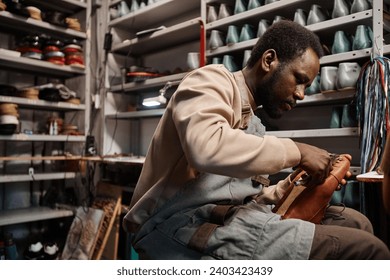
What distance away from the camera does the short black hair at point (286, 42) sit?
0.98 metres

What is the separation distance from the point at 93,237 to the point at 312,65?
6.72 feet

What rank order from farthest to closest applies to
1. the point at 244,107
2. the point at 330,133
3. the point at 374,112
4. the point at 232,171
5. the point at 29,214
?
the point at 29,214
the point at 330,133
the point at 374,112
the point at 244,107
the point at 232,171

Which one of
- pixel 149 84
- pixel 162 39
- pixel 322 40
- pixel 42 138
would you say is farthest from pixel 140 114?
pixel 322 40

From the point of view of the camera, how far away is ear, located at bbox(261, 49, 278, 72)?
3.23ft

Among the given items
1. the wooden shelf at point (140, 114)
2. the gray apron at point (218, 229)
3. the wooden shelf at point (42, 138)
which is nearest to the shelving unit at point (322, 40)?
the wooden shelf at point (140, 114)

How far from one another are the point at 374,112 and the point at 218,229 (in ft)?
3.78

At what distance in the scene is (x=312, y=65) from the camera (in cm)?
99

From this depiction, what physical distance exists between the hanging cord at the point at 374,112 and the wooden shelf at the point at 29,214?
2.19m

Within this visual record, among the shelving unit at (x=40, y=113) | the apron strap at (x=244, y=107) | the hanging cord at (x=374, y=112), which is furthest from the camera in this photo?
the shelving unit at (x=40, y=113)

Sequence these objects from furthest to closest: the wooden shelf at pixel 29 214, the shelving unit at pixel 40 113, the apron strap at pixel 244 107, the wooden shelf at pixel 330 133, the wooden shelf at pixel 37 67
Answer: the shelving unit at pixel 40 113 < the wooden shelf at pixel 37 67 < the wooden shelf at pixel 29 214 < the wooden shelf at pixel 330 133 < the apron strap at pixel 244 107

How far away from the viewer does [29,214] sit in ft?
8.12

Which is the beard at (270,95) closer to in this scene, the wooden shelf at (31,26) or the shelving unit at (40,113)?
the shelving unit at (40,113)

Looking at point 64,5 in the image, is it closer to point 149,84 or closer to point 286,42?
point 149,84

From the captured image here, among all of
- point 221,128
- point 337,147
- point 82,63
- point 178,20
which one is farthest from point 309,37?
point 82,63
